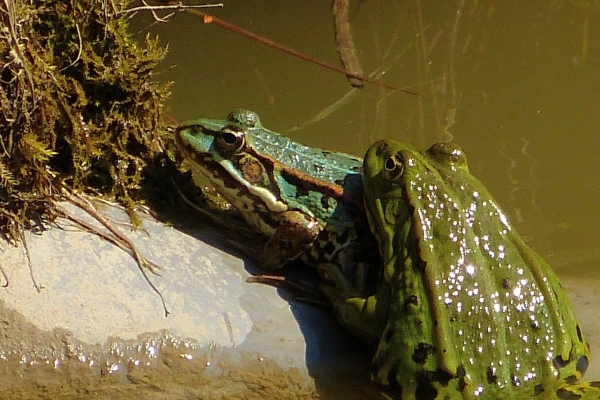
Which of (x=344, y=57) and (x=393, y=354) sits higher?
(x=344, y=57)

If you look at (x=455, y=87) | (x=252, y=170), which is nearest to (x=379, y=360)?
(x=252, y=170)

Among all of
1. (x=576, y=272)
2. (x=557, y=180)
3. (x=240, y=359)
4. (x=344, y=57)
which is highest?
(x=344, y=57)

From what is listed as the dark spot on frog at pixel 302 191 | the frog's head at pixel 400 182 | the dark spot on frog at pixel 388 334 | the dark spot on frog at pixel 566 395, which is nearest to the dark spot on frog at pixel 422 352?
the dark spot on frog at pixel 388 334

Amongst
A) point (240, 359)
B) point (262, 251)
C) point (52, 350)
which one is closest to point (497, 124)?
point (262, 251)

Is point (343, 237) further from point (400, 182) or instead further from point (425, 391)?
point (425, 391)

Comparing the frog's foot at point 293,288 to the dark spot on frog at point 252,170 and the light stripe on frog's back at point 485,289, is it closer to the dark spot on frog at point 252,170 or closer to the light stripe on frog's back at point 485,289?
the dark spot on frog at point 252,170

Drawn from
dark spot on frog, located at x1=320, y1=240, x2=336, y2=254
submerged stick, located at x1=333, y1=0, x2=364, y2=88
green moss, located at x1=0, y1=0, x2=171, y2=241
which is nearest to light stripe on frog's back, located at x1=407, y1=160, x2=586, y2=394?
dark spot on frog, located at x1=320, y1=240, x2=336, y2=254

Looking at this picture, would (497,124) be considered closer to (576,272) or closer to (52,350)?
(576,272)
